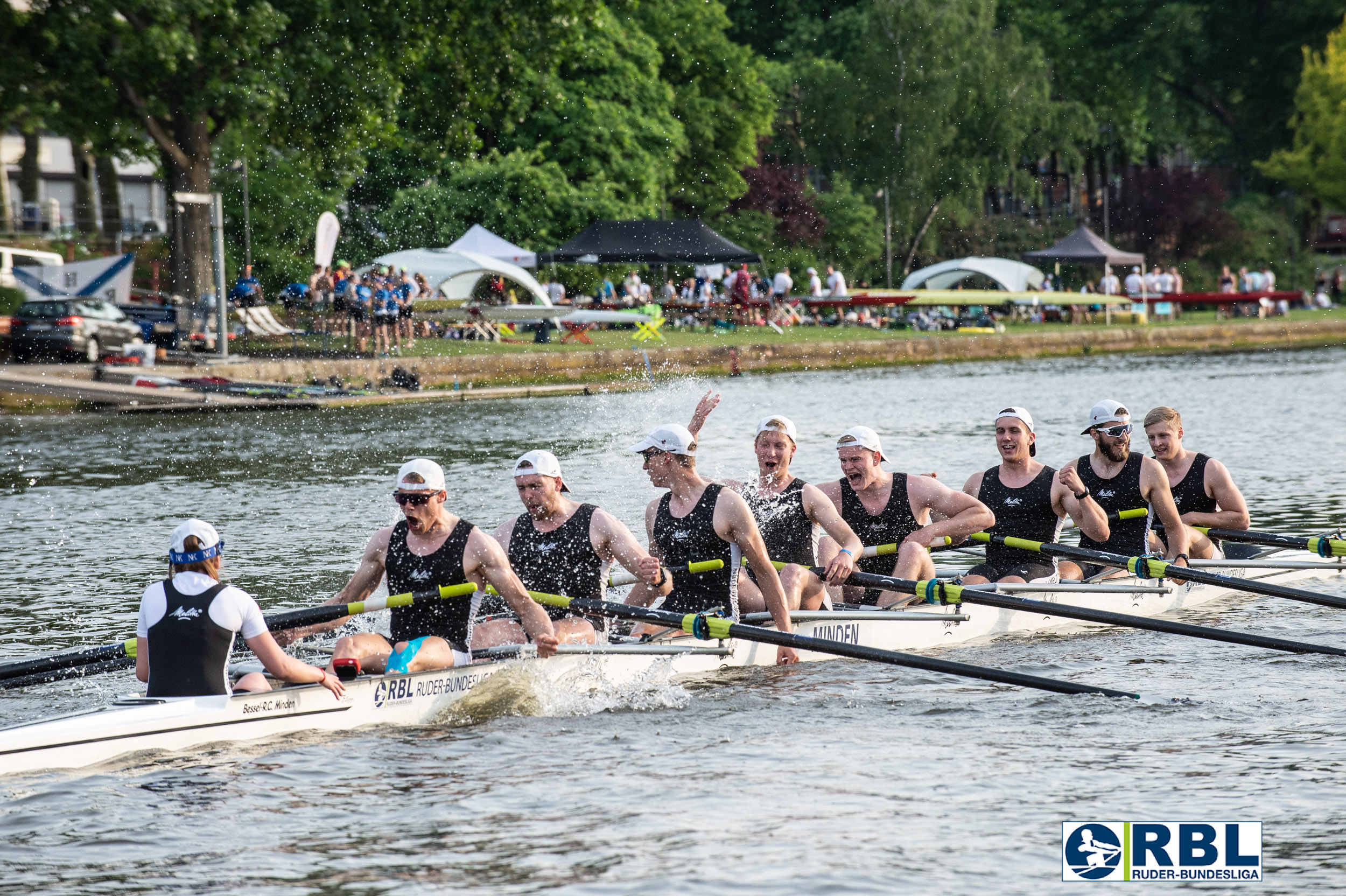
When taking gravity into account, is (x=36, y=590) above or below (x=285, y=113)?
below

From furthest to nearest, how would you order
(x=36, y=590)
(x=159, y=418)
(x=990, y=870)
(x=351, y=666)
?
1. (x=159, y=418)
2. (x=36, y=590)
3. (x=351, y=666)
4. (x=990, y=870)

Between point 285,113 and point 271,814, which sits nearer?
point 271,814

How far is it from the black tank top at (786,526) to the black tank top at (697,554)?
63 cm

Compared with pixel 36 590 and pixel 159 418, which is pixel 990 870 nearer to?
pixel 36 590

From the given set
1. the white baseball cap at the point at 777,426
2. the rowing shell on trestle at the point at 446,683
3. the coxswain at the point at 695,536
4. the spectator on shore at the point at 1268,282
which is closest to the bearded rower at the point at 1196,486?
the rowing shell on trestle at the point at 446,683

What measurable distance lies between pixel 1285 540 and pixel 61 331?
92.6ft

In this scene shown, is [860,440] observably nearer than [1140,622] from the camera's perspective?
No

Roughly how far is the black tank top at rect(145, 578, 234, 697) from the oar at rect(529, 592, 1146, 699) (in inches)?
86.7

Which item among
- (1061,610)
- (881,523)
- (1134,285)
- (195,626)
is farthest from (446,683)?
(1134,285)

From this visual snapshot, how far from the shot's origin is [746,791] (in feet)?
29.8

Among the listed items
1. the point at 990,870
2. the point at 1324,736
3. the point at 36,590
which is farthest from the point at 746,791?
the point at 36,590

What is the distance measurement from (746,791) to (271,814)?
8.29 ft

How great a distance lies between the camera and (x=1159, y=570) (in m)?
12.8

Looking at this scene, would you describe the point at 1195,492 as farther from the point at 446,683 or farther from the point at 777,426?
the point at 446,683
